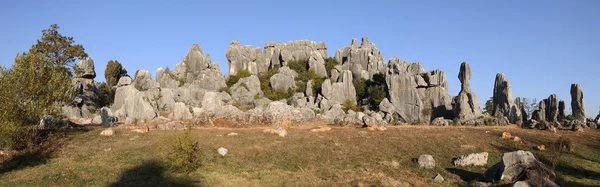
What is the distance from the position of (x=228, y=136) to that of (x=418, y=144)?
12.0m

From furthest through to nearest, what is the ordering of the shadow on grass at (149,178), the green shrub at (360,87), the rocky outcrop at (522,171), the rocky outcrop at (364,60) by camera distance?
the rocky outcrop at (364,60)
the green shrub at (360,87)
the shadow on grass at (149,178)
the rocky outcrop at (522,171)

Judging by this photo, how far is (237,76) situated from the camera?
79.3m

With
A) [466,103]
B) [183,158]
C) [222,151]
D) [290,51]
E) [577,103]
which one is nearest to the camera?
[183,158]

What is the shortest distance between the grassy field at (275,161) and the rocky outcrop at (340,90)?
4255cm

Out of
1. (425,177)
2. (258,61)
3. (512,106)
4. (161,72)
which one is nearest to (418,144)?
(425,177)

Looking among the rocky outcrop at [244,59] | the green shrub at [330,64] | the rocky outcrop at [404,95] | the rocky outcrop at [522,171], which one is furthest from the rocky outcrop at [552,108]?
the rocky outcrop at [244,59]

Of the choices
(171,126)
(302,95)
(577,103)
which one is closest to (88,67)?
(302,95)

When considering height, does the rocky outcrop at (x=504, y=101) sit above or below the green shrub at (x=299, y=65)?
below

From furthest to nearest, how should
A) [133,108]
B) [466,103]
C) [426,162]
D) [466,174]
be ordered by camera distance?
[466,103] < [133,108] < [426,162] < [466,174]

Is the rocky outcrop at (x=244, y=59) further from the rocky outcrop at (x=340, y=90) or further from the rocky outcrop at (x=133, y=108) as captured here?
the rocky outcrop at (x=133, y=108)

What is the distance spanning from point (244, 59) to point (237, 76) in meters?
8.38

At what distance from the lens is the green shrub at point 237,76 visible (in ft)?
255

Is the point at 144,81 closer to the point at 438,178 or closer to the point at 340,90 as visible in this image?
the point at 340,90

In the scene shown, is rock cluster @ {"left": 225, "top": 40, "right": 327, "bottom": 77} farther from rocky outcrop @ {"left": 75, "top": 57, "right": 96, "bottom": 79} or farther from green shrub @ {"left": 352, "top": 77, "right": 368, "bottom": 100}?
rocky outcrop @ {"left": 75, "top": 57, "right": 96, "bottom": 79}
